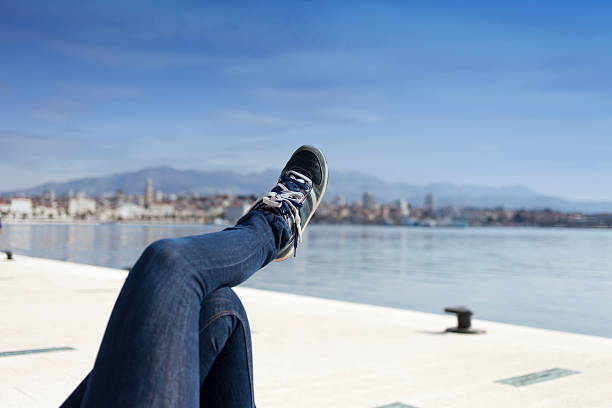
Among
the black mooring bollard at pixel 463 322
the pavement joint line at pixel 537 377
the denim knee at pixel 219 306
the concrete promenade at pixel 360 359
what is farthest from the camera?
the black mooring bollard at pixel 463 322

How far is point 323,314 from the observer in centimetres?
702

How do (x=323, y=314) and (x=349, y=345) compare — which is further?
(x=323, y=314)

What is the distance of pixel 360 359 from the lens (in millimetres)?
4508

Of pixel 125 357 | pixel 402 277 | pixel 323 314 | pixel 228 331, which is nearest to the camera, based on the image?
pixel 125 357

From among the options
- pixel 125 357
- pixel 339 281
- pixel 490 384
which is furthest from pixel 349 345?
pixel 339 281

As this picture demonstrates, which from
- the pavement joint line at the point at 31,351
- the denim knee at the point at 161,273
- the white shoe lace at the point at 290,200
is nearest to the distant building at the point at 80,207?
the pavement joint line at the point at 31,351

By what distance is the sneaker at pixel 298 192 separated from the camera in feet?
6.92

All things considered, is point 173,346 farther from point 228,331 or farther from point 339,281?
point 339,281

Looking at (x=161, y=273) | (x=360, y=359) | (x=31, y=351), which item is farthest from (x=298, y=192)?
(x=31, y=351)

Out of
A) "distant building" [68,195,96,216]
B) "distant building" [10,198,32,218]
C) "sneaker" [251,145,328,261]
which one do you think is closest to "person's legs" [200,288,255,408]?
"sneaker" [251,145,328,261]

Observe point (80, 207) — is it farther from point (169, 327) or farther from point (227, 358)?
point (169, 327)

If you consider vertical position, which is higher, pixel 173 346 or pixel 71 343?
pixel 173 346

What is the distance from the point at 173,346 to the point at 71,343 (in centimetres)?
375

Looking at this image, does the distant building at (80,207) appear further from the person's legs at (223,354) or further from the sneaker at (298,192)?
the person's legs at (223,354)
